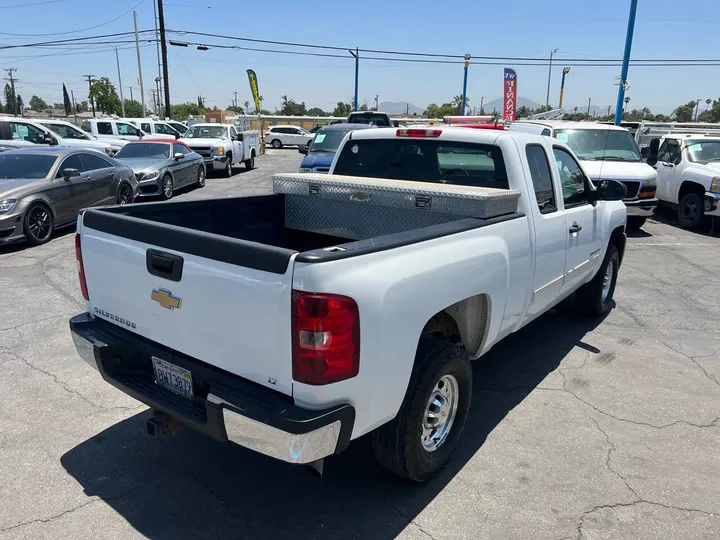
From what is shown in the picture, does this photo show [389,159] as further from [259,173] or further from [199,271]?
[259,173]

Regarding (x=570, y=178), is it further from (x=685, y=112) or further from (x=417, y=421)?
(x=685, y=112)

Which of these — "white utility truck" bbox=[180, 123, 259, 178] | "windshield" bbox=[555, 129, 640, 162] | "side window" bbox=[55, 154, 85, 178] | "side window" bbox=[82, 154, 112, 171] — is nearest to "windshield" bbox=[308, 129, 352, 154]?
"side window" bbox=[82, 154, 112, 171]

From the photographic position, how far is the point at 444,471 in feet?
10.9

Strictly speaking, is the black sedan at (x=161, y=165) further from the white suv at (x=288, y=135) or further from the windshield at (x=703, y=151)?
the white suv at (x=288, y=135)

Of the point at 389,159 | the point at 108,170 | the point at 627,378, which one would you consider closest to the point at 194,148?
the point at 108,170

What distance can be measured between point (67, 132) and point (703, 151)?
18147mm

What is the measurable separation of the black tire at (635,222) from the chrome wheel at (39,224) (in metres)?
11.0

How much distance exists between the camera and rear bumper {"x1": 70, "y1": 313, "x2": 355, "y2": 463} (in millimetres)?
2289

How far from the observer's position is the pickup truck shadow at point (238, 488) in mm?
2818

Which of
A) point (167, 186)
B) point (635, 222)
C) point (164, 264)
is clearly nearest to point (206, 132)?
point (167, 186)

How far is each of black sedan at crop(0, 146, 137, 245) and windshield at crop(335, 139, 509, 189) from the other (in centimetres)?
613

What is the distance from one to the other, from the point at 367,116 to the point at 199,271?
898 inches

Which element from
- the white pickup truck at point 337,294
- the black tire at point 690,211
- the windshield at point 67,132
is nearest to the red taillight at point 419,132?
the white pickup truck at point 337,294

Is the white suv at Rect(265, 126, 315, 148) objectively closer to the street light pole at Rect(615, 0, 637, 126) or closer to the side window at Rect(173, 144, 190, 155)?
the street light pole at Rect(615, 0, 637, 126)
